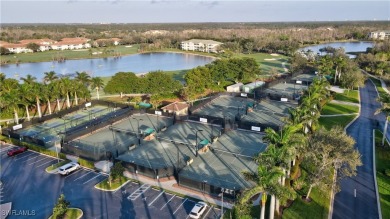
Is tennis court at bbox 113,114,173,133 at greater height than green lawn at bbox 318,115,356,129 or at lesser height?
greater

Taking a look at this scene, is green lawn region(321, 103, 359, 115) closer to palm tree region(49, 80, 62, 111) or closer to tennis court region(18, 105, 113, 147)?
tennis court region(18, 105, 113, 147)

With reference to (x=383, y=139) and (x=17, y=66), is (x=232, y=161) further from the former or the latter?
(x=17, y=66)

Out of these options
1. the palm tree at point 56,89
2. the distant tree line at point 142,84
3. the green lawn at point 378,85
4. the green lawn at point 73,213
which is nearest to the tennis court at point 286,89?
the green lawn at point 378,85

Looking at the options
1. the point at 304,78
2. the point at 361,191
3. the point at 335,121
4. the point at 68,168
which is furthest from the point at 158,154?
the point at 304,78

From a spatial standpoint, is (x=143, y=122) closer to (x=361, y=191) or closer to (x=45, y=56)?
(x=361, y=191)

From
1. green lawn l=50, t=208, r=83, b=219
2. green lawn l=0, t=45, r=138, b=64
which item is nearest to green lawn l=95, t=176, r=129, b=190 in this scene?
green lawn l=50, t=208, r=83, b=219

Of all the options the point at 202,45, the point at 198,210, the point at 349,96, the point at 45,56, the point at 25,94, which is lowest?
the point at 198,210
